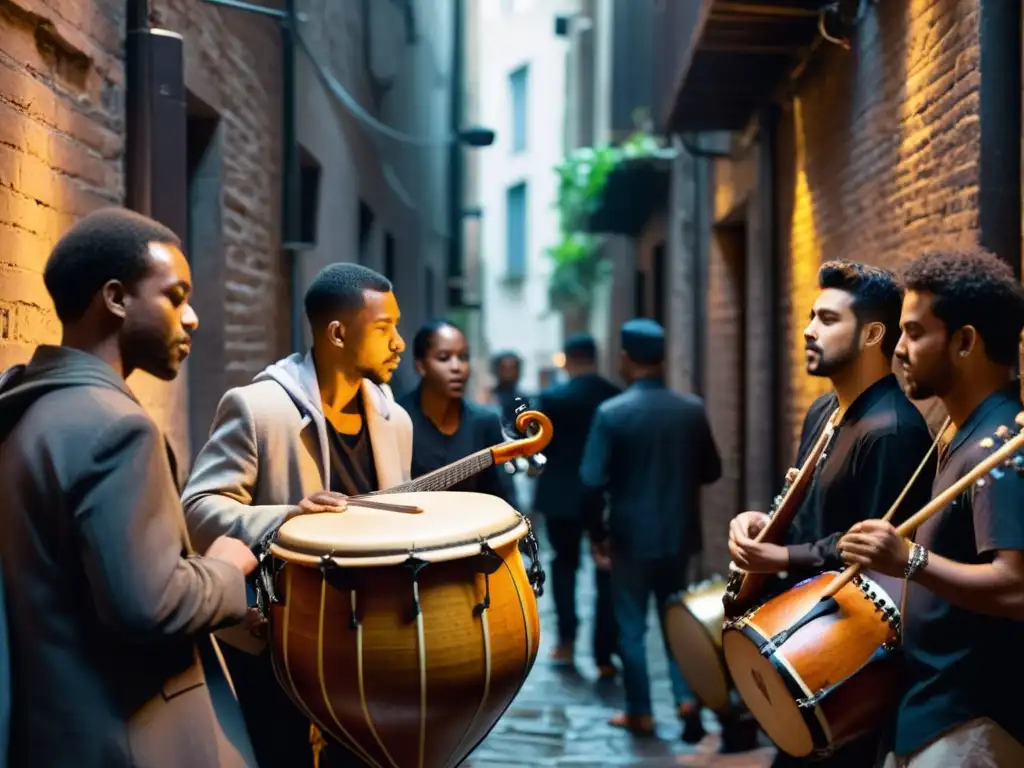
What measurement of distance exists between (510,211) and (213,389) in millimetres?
27437

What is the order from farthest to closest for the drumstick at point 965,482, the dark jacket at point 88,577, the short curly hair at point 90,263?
the drumstick at point 965,482, the short curly hair at point 90,263, the dark jacket at point 88,577

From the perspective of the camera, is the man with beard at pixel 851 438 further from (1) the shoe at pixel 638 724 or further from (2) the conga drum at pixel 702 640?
(1) the shoe at pixel 638 724

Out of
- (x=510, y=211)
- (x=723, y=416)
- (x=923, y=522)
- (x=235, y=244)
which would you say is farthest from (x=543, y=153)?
(x=923, y=522)

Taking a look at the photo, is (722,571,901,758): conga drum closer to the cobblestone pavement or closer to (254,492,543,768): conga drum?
(254,492,543,768): conga drum

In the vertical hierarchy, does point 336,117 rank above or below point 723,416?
above

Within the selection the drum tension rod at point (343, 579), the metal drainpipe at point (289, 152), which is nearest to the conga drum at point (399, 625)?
the drum tension rod at point (343, 579)

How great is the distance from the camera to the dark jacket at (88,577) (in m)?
2.12

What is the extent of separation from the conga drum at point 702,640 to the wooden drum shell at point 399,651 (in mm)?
2134

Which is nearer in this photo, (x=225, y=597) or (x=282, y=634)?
(x=225, y=597)

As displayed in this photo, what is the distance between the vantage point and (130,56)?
4211mm

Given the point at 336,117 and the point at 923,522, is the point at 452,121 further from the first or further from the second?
the point at 923,522

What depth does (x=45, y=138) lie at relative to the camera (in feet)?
11.4

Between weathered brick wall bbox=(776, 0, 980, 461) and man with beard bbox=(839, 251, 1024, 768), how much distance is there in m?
1.42

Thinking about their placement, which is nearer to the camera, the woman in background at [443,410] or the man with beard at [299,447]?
the man with beard at [299,447]
